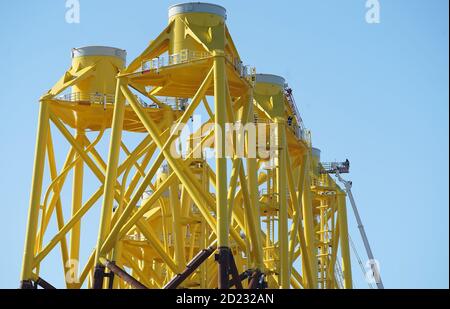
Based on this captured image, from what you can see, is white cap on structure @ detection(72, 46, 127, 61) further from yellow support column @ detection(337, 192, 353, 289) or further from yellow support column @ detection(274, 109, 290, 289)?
yellow support column @ detection(337, 192, 353, 289)

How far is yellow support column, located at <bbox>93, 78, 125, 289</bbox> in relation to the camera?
2506 inches

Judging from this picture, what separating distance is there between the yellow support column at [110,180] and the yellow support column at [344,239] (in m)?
28.9

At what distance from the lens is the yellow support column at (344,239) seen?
89688 millimetres

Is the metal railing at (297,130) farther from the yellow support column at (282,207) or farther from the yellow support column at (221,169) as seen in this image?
the yellow support column at (221,169)

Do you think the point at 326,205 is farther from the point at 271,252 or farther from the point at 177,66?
the point at 177,66

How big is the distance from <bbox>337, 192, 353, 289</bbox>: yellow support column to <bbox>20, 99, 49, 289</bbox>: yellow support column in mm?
27976

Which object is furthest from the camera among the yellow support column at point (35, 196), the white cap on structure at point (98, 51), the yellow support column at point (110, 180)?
the white cap on structure at point (98, 51)

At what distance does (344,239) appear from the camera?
90.2 metres

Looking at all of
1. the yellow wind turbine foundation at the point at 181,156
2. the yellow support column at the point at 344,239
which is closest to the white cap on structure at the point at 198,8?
the yellow wind turbine foundation at the point at 181,156

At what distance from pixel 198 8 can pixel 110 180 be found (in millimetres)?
10276

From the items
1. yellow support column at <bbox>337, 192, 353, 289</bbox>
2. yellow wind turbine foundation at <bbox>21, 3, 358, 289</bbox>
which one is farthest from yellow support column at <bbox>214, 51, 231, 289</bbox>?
yellow support column at <bbox>337, 192, 353, 289</bbox>

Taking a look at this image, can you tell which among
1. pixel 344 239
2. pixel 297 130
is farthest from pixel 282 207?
pixel 344 239
